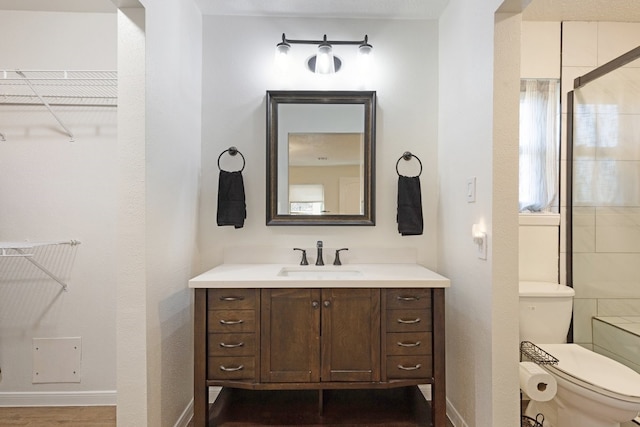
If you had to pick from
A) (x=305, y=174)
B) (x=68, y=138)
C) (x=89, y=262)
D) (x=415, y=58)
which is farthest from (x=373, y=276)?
(x=68, y=138)

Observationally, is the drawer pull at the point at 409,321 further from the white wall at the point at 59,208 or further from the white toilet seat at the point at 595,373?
the white wall at the point at 59,208

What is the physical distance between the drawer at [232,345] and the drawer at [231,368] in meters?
0.03

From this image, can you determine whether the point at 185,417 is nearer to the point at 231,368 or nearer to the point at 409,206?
the point at 231,368

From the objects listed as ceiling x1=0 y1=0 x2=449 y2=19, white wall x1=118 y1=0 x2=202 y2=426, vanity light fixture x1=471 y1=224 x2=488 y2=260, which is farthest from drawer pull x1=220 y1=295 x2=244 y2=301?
ceiling x1=0 y1=0 x2=449 y2=19

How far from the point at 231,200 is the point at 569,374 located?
2050 mm

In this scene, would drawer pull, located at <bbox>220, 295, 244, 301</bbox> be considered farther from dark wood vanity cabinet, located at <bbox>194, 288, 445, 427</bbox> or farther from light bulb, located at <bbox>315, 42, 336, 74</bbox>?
light bulb, located at <bbox>315, 42, 336, 74</bbox>

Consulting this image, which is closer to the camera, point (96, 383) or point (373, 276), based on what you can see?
point (373, 276)

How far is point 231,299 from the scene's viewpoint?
5.39ft

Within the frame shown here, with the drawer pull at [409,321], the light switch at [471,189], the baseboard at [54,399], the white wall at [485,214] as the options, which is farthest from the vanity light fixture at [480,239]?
the baseboard at [54,399]

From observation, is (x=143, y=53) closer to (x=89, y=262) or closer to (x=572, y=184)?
(x=89, y=262)

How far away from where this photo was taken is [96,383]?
2.10m

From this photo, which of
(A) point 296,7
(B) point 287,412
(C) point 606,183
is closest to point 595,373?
(C) point 606,183

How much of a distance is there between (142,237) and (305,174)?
3.60 feet

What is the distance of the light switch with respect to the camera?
1.66 metres
